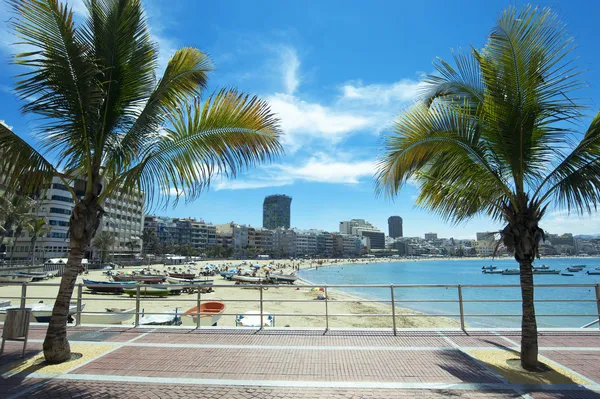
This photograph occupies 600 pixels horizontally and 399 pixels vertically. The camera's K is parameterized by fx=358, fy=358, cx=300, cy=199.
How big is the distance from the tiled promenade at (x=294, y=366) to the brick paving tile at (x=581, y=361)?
0.05 ft

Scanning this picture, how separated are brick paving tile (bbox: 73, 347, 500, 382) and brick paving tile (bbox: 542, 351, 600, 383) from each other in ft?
4.29

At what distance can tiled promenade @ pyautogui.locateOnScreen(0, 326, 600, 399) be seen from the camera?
4.38 meters

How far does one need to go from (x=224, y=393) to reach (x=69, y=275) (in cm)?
308

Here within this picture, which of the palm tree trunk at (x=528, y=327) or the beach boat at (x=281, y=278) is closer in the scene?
the palm tree trunk at (x=528, y=327)

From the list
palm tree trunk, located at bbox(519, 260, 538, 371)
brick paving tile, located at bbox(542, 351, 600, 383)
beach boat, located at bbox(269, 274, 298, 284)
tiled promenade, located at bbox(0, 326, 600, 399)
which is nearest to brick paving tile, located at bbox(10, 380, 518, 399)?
tiled promenade, located at bbox(0, 326, 600, 399)

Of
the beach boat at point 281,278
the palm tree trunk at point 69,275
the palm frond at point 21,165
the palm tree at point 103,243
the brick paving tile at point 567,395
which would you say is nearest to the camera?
the brick paving tile at point 567,395

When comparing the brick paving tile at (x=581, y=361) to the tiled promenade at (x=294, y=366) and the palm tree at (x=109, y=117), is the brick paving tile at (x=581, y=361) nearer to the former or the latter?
the tiled promenade at (x=294, y=366)

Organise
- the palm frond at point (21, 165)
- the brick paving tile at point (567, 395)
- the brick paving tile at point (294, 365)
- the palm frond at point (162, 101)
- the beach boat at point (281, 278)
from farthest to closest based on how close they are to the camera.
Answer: the beach boat at point (281, 278) < the palm frond at point (162, 101) < the palm frond at point (21, 165) < the brick paving tile at point (294, 365) < the brick paving tile at point (567, 395)

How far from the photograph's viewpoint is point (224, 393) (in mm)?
4340

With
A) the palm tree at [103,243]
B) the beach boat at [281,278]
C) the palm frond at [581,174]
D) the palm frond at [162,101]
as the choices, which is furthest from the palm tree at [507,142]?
the palm tree at [103,243]

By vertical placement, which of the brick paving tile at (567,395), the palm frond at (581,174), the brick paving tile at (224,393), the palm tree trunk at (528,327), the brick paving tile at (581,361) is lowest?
the brick paving tile at (567,395)

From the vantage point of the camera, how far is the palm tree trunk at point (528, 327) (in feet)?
16.9

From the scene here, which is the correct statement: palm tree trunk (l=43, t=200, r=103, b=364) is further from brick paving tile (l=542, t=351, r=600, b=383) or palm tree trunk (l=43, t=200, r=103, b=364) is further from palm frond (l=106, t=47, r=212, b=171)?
brick paving tile (l=542, t=351, r=600, b=383)

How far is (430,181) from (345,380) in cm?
381
